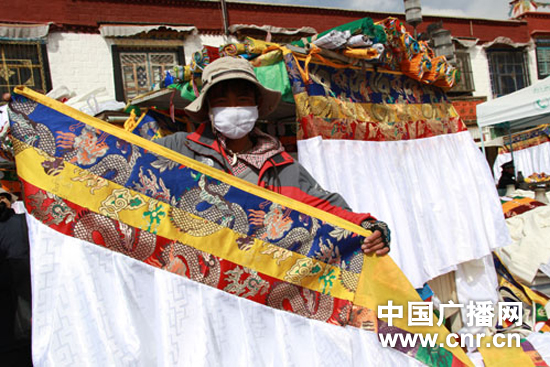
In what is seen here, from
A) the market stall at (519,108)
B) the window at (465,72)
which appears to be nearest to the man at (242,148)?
the market stall at (519,108)

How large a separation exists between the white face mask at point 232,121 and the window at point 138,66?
8957mm

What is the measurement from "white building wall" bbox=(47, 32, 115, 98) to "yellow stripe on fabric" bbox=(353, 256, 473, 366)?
921cm

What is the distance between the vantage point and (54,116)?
161cm

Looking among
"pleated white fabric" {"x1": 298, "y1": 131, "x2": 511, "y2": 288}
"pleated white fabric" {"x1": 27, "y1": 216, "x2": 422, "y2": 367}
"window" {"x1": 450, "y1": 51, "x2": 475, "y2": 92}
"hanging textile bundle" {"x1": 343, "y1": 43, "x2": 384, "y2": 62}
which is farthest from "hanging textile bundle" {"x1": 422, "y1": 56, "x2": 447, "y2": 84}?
"window" {"x1": 450, "y1": 51, "x2": 475, "y2": 92}

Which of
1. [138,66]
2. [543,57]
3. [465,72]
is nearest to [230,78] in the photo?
[138,66]

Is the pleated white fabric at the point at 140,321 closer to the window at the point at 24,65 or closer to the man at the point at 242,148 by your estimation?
the man at the point at 242,148

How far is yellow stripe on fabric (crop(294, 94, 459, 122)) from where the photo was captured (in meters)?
2.89

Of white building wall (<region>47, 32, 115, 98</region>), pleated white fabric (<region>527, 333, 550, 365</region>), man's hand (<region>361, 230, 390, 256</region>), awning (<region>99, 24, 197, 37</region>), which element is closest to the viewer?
man's hand (<region>361, 230, 390, 256</region>)

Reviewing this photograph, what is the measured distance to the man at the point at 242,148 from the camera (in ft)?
6.59

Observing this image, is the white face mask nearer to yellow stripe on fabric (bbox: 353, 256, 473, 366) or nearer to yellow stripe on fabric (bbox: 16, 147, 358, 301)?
yellow stripe on fabric (bbox: 16, 147, 358, 301)

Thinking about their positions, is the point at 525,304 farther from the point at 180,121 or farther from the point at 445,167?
the point at 180,121

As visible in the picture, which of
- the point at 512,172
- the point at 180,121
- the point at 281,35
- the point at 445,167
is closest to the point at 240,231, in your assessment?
the point at 180,121

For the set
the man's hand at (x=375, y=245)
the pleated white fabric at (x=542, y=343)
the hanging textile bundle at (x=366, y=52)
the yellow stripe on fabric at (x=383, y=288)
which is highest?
the hanging textile bundle at (x=366, y=52)

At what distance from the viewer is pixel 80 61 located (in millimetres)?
10125
